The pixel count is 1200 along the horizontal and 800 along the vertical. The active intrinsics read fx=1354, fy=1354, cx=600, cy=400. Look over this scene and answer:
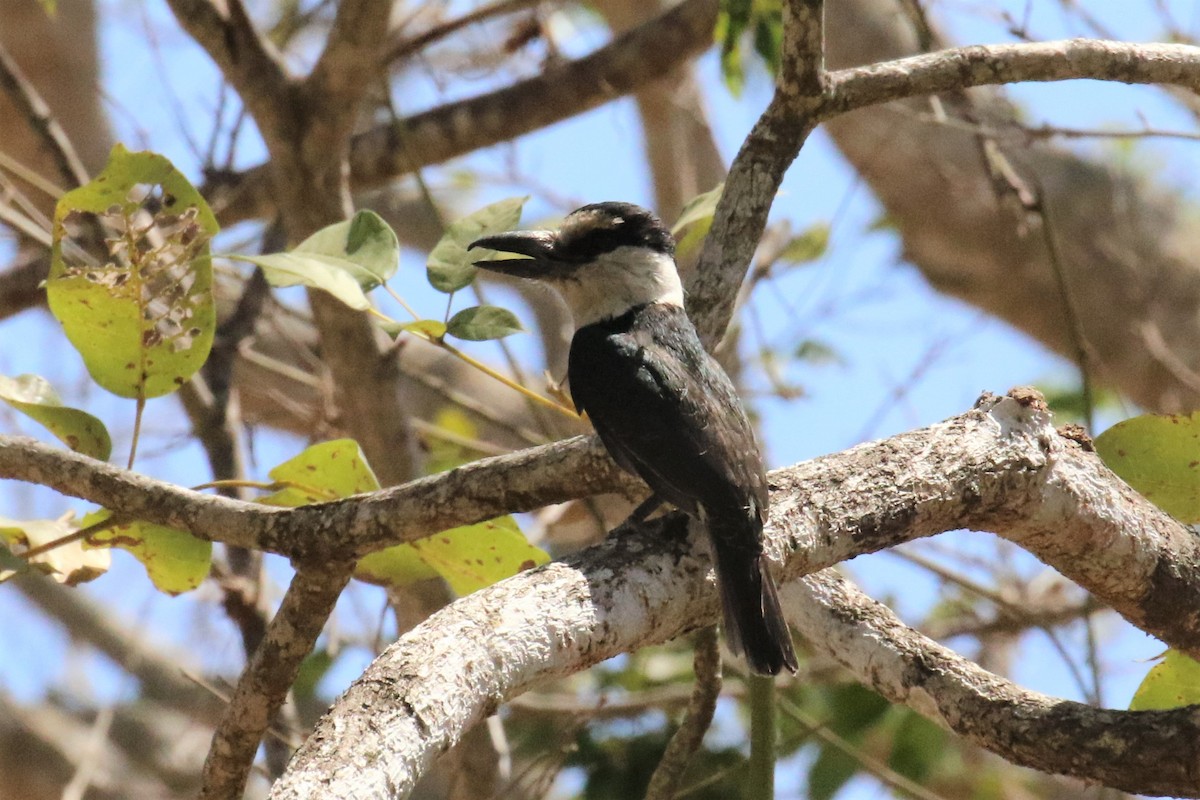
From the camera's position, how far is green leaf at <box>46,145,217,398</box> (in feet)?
7.33

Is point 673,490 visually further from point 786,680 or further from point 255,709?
point 786,680

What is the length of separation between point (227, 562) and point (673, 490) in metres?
1.90

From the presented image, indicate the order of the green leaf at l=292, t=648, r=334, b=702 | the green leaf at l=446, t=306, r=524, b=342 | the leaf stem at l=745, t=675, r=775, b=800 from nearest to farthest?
the green leaf at l=446, t=306, r=524, b=342, the leaf stem at l=745, t=675, r=775, b=800, the green leaf at l=292, t=648, r=334, b=702

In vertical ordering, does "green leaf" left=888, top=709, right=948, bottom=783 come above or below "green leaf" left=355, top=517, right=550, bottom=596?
above

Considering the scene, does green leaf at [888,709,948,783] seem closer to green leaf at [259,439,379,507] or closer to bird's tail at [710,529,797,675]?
bird's tail at [710,529,797,675]

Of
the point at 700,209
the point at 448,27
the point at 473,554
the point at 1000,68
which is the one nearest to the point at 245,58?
the point at 448,27

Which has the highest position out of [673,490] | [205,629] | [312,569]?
[205,629]

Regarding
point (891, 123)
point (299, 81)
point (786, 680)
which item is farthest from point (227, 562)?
point (891, 123)

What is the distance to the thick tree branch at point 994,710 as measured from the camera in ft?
6.00

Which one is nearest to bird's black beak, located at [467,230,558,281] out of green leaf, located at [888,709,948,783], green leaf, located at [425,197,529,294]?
green leaf, located at [425,197,529,294]

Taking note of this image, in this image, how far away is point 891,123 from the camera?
251 inches

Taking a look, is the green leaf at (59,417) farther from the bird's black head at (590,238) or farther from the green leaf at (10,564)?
the bird's black head at (590,238)

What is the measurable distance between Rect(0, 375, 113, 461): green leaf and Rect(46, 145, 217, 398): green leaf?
0.34 feet

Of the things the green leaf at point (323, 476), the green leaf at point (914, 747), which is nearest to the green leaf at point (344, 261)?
the green leaf at point (323, 476)
